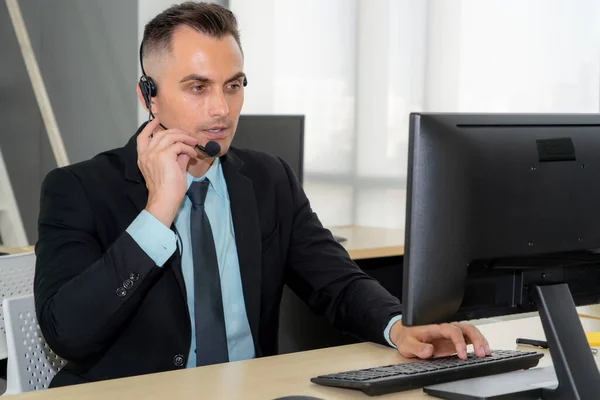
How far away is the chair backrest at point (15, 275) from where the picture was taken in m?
2.08

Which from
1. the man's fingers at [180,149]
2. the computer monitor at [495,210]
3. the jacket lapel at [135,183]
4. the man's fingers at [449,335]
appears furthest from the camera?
the jacket lapel at [135,183]

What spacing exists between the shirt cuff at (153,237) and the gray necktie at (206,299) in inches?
6.1

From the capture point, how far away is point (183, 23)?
1887mm

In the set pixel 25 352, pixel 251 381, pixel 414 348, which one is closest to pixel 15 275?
pixel 25 352

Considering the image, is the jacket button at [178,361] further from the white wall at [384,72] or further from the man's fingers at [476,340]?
the white wall at [384,72]

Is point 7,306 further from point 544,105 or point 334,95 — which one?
point 334,95

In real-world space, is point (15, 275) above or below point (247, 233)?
below

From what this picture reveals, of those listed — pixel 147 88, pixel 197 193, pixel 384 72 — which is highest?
pixel 384 72

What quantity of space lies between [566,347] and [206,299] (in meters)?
0.77

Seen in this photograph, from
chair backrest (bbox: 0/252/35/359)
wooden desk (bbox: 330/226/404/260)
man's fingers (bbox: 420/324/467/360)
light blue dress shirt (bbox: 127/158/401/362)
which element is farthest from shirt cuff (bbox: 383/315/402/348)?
wooden desk (bbox: 330/226/404/260)

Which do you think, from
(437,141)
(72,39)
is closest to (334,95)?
(72,39)

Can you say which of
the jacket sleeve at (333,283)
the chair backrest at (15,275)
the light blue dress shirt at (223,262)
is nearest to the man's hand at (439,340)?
the jacket sleeve at (333,283)

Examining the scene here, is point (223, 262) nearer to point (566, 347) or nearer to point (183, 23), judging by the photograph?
point (183, 23)

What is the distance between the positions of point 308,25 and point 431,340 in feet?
12.6
